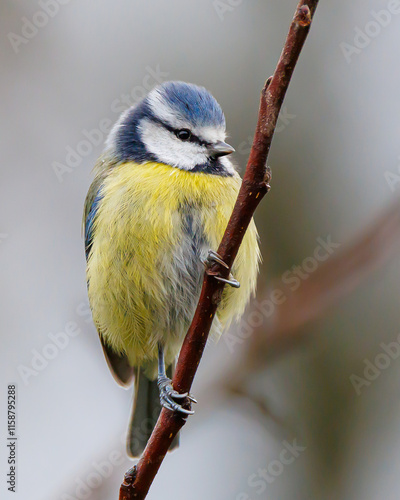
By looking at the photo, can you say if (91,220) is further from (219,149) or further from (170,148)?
(219,149)

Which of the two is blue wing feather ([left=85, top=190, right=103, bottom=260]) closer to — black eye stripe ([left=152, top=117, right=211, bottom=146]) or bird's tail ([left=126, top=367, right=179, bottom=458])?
black eye stripe ([left=152, top=117, right=211, bottom=146])

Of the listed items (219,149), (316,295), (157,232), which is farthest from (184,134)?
(316,295)

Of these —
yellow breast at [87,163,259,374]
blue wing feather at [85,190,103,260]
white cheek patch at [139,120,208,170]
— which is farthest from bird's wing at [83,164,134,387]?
white cheek patch at [139,120,208,170]

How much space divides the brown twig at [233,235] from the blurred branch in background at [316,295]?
74 centimetres

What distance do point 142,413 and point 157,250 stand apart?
1060mm

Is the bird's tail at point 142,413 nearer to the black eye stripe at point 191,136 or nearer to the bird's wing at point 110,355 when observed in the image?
the bird's wing at point 110,355

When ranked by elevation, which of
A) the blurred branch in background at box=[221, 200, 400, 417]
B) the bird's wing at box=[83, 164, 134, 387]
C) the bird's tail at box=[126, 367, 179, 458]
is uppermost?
the blurred branch in background at box=[221, 200, 400, 417]

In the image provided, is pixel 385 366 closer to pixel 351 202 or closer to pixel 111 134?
pixel 351 202

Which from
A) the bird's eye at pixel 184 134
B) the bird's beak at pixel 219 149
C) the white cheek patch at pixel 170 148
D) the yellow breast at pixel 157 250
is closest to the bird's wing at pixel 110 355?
the yellow breast at pixel 157 250

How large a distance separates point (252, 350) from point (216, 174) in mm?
845

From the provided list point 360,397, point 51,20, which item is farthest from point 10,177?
point 360,397

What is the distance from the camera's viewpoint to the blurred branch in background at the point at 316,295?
8.02ft

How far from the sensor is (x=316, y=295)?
2.57 meters

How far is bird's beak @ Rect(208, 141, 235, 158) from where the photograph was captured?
Result: 8.79 feet
